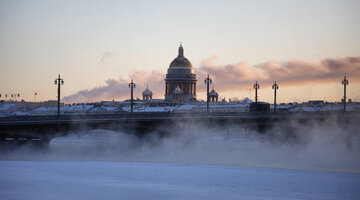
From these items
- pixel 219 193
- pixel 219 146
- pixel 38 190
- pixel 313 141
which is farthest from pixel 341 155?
pixel 38 190

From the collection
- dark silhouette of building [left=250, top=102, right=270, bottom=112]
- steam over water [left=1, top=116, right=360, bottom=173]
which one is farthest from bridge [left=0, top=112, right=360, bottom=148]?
dark silhouette of building [left=250, top=102, right=270, bottom=112]

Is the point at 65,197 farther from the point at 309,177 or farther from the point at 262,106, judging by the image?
the point at 262,106

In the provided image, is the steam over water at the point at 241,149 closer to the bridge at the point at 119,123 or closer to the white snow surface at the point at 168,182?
the bridge at the point at 119,123

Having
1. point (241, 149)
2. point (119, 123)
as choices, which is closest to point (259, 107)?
point (241, 149)

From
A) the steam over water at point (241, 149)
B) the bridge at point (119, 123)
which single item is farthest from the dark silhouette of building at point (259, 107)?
the bridge at point (119, 123)

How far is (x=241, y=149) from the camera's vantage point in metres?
80.1

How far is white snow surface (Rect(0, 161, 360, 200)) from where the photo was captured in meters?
43.8

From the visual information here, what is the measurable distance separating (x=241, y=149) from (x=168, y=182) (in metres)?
31.5

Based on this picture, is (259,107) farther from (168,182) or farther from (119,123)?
(168,182)

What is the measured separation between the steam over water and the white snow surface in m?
6.41

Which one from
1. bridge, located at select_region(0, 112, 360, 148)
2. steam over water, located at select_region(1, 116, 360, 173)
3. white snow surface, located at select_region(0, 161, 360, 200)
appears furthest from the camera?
bridge, located at select_region(0, 112, 360, 148)

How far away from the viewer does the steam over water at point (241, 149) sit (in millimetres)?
65750

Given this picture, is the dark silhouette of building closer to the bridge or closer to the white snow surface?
the bridge

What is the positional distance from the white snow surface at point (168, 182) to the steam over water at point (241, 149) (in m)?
6.41
